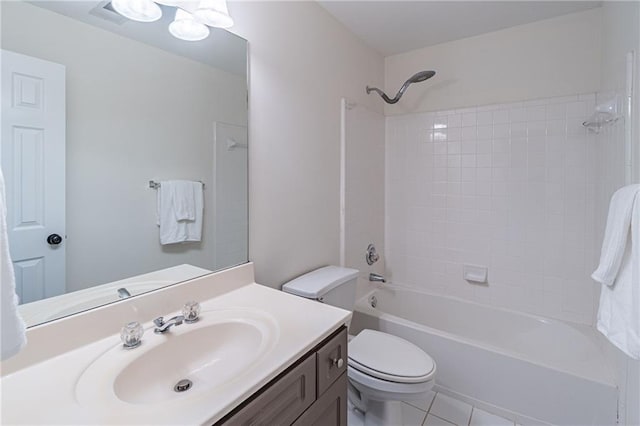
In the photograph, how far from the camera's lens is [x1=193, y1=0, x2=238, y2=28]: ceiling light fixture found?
3.60 feet

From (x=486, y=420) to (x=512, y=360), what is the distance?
1.19 ft

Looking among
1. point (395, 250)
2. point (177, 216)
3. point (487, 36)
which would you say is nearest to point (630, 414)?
point (395, 250)

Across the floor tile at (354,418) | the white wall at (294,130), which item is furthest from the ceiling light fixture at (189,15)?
the floor tile at (354,418)

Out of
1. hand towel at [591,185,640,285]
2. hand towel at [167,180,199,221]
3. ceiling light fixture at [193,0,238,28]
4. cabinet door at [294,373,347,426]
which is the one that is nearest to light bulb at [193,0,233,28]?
ceiling light fixture at [193,0,238,28]

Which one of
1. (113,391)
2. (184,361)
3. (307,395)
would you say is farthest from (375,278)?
(113,391)

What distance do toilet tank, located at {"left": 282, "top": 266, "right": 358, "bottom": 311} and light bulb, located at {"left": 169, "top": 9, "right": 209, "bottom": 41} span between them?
116 cm

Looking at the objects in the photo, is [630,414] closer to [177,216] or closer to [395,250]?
[395,250]

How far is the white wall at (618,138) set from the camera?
1147 millimetres

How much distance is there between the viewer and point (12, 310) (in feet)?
1.57

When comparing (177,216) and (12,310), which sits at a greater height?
(177,216)

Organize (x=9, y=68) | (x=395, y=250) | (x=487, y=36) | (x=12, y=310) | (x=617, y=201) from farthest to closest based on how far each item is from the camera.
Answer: (x=395, y=250), (x=487, y=36), (x=617, y=201), (x=9, y=68), (x=12, y=310)

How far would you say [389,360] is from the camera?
1.42m

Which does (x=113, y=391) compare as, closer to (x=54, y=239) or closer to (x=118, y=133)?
(x=54, y=239)

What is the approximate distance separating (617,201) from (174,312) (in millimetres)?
1515
